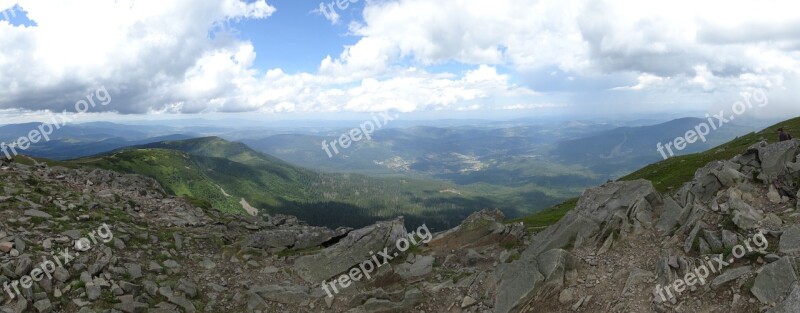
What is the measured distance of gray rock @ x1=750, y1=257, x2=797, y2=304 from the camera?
52.2 ft

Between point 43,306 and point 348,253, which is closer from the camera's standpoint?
point 43,306

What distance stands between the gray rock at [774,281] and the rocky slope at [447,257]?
5 centimetres

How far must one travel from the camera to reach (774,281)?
644 inches

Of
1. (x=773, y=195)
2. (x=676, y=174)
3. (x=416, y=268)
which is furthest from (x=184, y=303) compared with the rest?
(x=676, y=174)

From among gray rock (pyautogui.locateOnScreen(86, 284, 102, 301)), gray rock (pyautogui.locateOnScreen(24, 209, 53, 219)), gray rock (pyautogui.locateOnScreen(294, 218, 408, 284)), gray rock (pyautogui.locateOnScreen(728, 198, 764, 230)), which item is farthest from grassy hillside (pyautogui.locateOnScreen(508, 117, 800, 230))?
gray rock (pyautogui.locateOnScreen(24, 209, 53, 219))

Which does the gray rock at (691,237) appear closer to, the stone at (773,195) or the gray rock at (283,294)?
the stone at (773,195)

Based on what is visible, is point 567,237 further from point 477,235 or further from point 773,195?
point 773,195

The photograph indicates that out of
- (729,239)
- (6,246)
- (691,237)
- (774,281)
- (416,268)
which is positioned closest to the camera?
(774,281)

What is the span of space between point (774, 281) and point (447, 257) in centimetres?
2198

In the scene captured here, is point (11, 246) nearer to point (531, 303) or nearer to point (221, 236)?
point (221, 236)

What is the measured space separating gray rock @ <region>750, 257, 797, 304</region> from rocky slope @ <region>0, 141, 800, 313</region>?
5 cm

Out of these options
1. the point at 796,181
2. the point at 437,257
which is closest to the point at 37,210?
the point at 437,257

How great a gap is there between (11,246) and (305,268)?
19.1 meters

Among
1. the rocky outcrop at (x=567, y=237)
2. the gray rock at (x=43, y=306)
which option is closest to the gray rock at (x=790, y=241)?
the rocky outcrop at (x=567, y=237)
